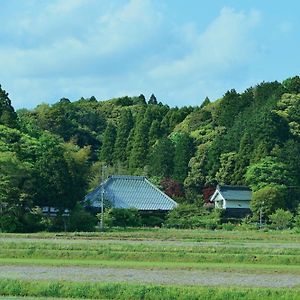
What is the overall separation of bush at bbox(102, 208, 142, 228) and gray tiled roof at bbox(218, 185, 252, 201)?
31.7 ft

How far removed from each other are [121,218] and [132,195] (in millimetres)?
7062

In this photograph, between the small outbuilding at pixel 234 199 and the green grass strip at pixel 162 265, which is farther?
the small outbuilding at pixel 234 199

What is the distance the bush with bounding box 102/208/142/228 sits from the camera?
50.8m

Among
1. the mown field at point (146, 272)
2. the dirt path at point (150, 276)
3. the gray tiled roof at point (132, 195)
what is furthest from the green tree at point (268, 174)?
the dirt path at point (150, 276)

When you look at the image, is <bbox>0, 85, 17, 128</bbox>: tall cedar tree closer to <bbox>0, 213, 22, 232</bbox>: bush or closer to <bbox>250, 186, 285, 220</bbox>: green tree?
<bbox>0, 213, 22, 232</bbox>: bush

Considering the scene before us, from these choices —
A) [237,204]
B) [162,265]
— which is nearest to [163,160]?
[237,204]

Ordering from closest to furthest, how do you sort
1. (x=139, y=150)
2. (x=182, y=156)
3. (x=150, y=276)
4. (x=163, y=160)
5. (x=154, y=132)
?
1. (x=150, y=276)
2. (x=182, y=156)
3. (x=163, y=160)
4. (x=139, y=150)
5. (x=154, y=132)

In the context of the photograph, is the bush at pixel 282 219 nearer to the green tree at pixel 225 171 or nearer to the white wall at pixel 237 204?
the white wall at pixel 237 204

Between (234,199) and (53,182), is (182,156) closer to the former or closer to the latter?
(234,199)

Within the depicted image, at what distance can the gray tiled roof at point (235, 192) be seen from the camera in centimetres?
5847

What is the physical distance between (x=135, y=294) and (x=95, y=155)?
66163 millimetres

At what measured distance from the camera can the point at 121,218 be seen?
168ft

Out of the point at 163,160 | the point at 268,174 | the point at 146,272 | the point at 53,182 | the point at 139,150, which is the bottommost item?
the point at 146,272

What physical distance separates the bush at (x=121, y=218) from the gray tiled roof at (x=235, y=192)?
9674 millimetres
